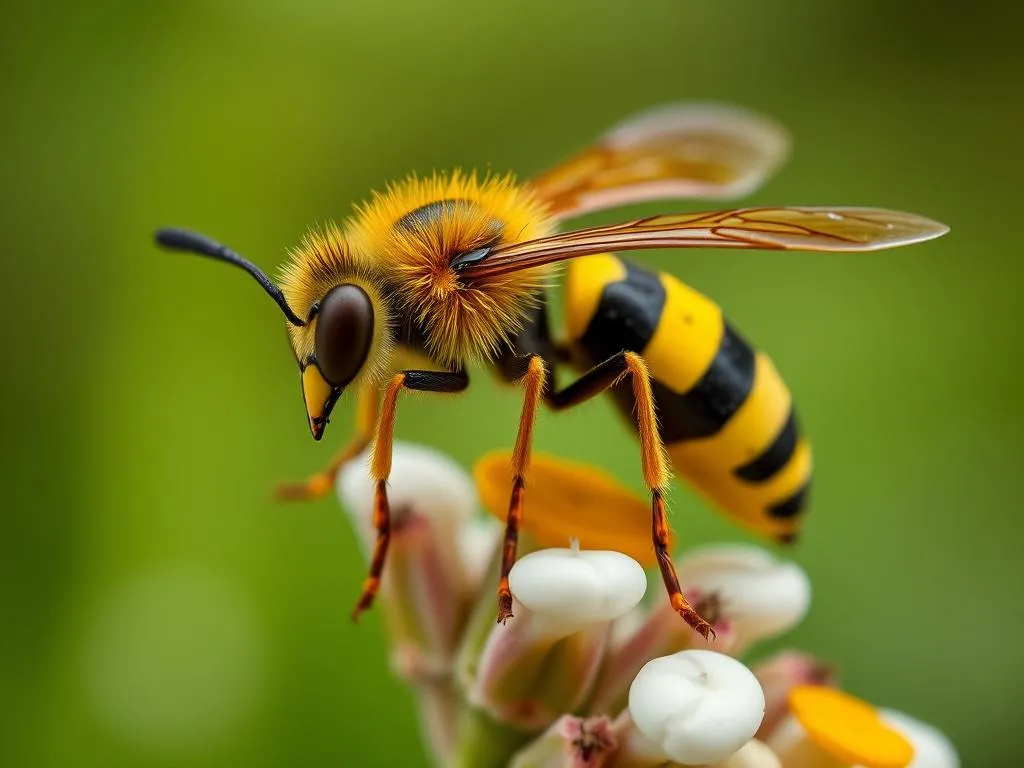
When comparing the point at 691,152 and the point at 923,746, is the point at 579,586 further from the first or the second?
the point at 691,152

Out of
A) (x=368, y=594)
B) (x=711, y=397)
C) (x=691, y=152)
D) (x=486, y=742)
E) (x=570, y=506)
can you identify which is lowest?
(x=486, y=742)

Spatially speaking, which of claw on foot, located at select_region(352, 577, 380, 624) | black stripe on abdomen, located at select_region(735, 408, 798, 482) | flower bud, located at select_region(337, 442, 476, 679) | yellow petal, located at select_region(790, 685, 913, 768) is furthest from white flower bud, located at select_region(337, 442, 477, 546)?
yellow petal, located at select_region(790, 685, 913, 768)

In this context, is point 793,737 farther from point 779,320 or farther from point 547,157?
point 547,157

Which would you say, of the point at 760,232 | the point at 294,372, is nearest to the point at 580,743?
the point at 760,232

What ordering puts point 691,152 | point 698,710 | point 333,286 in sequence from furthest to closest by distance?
point 691,152 < point 333,286 < point 698,710

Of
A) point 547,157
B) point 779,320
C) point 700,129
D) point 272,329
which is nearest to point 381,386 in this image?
point 700,129

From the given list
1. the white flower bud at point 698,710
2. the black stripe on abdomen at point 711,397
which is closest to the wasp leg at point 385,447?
the black stripe on abdomen at point 711,397

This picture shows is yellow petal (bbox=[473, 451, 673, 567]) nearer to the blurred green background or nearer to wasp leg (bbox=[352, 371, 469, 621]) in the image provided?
wasp leg (bbox=[352, 371, 469, 621])
